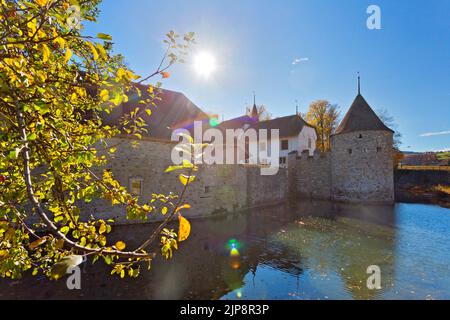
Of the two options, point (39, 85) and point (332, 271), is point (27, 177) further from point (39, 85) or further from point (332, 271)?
point (332, 271)

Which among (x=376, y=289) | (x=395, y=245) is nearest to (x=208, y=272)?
(x=376, y=289)

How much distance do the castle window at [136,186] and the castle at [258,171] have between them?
43 millimetres

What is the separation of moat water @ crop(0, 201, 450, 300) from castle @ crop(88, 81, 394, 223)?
1955mm

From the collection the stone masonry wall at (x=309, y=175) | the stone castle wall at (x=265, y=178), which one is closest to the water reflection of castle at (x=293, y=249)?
the stone castle wall at (x=265, y=178)

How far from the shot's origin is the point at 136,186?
10.4 metres

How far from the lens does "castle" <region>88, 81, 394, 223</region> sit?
10.5 metres

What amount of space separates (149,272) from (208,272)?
1502mm

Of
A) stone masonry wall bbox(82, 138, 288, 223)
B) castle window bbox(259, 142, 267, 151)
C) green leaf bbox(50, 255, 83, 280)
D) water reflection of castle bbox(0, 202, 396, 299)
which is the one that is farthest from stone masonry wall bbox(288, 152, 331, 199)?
green leaf bbox(50, 255, 83, 280)

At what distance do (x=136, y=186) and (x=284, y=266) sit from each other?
719 centimetres

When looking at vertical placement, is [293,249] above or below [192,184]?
below

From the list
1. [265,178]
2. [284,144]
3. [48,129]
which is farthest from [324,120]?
[48,129]

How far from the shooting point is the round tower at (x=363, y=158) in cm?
1742

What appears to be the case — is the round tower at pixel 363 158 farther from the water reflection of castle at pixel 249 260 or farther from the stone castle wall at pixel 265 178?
the water reflection of castle at pixel 249 260

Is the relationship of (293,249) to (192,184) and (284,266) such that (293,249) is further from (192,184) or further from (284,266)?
(192,184)
